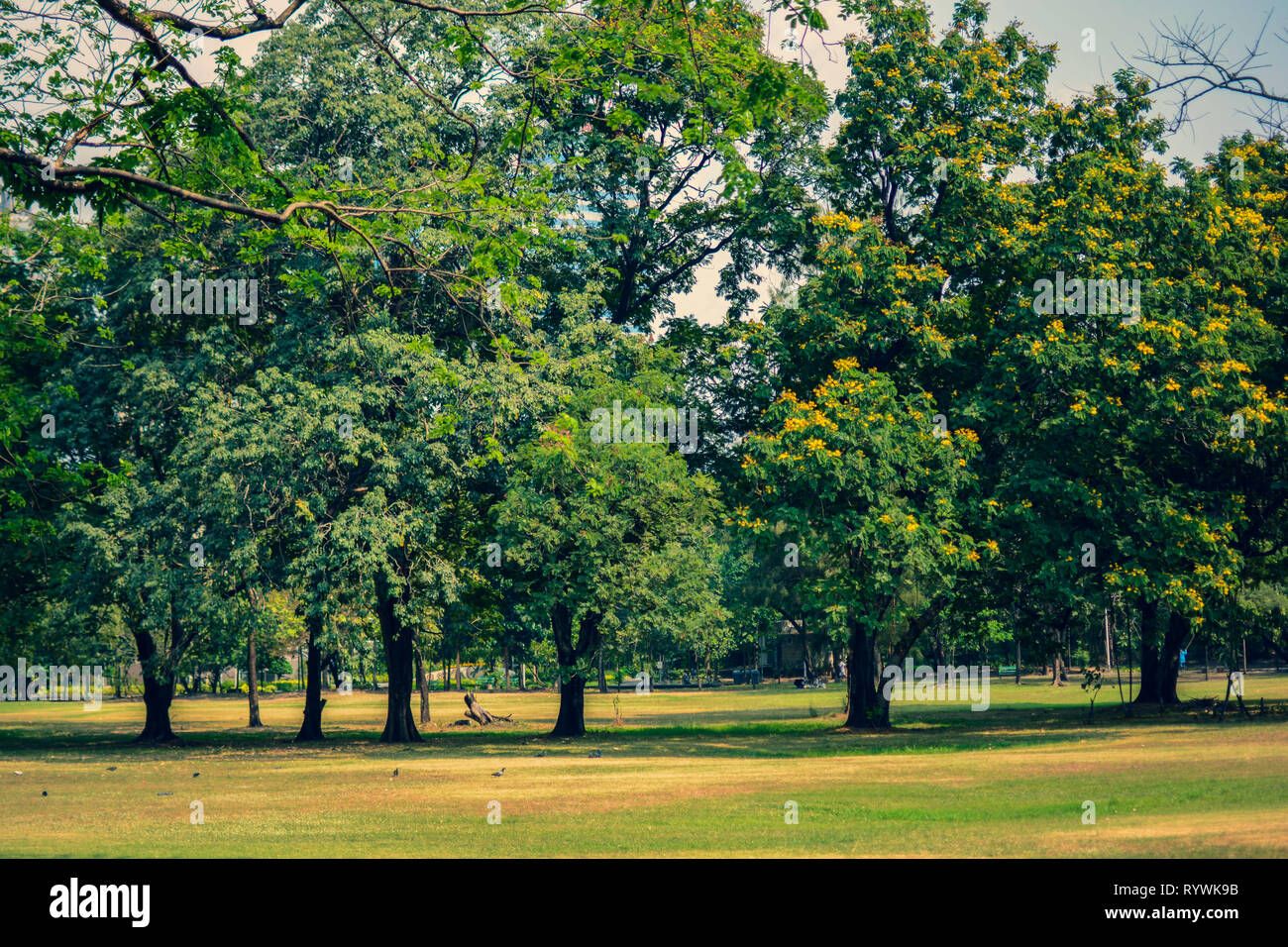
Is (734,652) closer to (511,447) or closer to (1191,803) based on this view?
(511,447)

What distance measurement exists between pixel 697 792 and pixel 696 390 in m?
22.0

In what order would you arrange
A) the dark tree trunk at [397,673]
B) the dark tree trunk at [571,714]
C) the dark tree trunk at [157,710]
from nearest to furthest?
1. the dark tree trunk at [397,673]
2. the dark tree trunk at [571,714]
3. the dark tree trunk at [157,710]

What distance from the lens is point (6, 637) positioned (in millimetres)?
40312

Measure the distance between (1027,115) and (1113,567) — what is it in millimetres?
15651

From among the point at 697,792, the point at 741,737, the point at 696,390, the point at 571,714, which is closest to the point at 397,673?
the point at 571,714

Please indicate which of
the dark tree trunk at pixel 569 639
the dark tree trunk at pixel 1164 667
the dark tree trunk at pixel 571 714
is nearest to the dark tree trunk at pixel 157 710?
the dark tree trunk at pixel 571 714

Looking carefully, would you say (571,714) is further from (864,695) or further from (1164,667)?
(1164,667)

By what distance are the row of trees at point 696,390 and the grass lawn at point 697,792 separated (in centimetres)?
396

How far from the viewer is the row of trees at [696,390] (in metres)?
32.0

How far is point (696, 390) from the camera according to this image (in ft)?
132

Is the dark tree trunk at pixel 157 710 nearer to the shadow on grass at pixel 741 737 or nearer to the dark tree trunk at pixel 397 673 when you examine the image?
the shadow on grass at pixel 741 737

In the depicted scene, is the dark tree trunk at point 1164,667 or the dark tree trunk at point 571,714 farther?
the dark tree trunk at point 1164,667

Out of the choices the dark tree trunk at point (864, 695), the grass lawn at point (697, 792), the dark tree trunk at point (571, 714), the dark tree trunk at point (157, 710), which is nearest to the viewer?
the grass lawn at point (697, 792)
